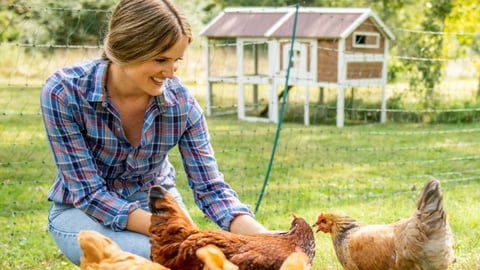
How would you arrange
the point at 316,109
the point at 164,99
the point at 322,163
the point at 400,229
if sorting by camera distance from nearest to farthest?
the point at 164,99
the point at 400,229
the point at 322,163
the point at 316,109

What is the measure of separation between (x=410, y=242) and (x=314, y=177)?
3.43 m

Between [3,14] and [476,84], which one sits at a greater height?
[3,14]

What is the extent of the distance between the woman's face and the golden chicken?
693mm

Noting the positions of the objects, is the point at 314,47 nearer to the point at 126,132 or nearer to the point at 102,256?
the point at 126,132

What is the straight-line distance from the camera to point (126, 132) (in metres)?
3.12

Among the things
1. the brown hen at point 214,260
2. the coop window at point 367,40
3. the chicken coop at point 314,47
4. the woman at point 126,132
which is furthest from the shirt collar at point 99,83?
the coop window at point 367,40

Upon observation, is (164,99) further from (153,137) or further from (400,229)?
(400,229)

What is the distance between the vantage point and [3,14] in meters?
12.1

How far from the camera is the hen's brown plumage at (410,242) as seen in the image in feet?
12.1

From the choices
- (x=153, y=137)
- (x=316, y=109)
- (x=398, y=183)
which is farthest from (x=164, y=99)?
(x=316, y=109)

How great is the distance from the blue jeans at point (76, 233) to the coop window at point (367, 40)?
304 inches

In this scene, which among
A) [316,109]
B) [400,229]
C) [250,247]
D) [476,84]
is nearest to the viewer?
[250,247]

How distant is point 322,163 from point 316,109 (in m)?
3.25

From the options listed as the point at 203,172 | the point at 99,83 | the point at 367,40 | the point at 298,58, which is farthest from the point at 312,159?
the point at 99,83
